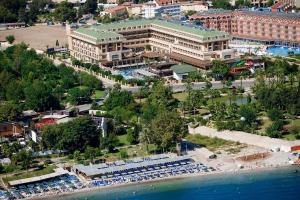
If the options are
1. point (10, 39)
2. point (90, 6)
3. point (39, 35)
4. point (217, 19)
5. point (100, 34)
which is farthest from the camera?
point (90, 6)

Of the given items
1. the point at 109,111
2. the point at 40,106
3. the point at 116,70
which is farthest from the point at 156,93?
the point at 116,70

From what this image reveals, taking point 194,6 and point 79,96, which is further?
point 194,6

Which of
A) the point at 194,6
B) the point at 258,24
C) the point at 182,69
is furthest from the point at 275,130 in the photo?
the point at 194,6

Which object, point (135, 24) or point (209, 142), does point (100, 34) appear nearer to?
point (135, 24)

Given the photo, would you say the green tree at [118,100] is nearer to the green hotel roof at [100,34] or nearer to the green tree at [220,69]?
the green tree at [220,69]

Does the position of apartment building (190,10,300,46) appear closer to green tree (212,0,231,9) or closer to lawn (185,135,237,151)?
green tree (212,0,231,9)
